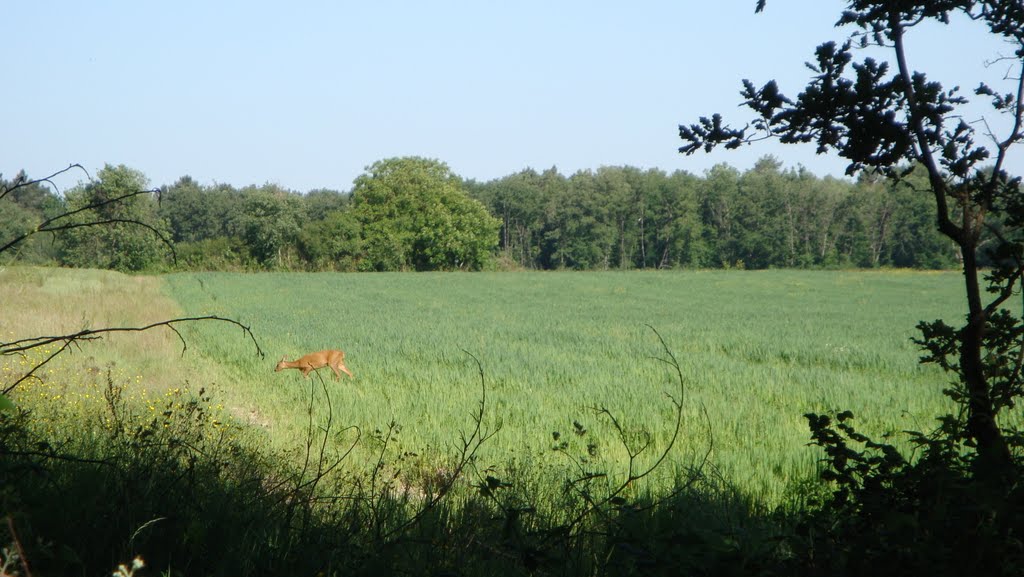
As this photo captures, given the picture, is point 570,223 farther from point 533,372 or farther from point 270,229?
point 533,372

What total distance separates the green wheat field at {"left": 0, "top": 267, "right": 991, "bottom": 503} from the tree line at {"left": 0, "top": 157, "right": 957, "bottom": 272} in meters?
52.3

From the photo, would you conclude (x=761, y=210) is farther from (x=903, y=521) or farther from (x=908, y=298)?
(x=903, y=521)

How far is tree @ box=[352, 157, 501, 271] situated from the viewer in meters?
93.5

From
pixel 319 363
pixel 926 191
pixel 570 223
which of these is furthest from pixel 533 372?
pixel 570 223

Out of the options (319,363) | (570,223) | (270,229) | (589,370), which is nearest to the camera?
(319,363)

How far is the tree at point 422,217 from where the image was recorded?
93500 millimetres

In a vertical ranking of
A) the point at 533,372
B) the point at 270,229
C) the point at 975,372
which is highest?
the point at 270,229

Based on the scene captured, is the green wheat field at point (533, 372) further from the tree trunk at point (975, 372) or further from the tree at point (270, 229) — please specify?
the tree at point (270, 229)

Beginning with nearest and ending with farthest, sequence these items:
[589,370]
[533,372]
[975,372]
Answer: [975,372] → [533,372] → [589,370]

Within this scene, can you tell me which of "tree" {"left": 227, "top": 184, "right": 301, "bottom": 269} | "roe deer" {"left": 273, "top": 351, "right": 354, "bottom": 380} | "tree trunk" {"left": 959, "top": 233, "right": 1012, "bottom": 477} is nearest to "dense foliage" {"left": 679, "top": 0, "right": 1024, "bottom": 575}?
"tree trunk" {"left": 959, "top": 233, "right": 1012, "bottom": 477}

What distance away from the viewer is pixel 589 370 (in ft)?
49.8

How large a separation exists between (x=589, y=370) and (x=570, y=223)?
3734 inches

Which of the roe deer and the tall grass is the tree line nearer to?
the tall grass

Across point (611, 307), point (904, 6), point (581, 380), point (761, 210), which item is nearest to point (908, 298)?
point (611, 307)
